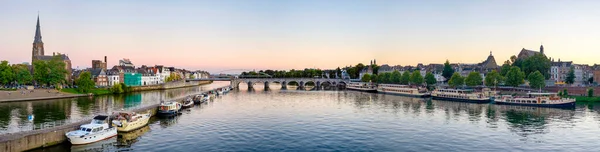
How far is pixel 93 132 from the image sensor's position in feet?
113

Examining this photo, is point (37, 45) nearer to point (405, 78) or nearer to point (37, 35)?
point (37, 35)

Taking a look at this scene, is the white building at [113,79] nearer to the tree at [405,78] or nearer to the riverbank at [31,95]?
the riverbank at [31,95]

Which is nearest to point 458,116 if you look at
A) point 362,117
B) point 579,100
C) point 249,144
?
Result: point 362,117

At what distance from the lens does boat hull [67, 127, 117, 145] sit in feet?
108

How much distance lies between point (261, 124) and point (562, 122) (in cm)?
3495

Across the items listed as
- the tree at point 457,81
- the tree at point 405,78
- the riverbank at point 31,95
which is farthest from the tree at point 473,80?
the riverbank at point 31,95

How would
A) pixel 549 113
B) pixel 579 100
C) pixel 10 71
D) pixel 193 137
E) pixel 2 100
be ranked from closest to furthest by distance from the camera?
pixel 193 137 → pixel 549 113 → pixel 2 100 → pixel 579 100 → pixel 10 71

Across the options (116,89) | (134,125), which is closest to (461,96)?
(134,125)

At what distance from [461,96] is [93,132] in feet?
219

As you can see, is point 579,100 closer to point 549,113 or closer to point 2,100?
point 549,113

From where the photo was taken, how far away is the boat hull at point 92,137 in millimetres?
33062

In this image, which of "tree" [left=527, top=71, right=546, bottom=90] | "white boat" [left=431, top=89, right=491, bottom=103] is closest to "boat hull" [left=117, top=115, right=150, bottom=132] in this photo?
"white boat" [left=431, top=89, right=491, bottom=103]

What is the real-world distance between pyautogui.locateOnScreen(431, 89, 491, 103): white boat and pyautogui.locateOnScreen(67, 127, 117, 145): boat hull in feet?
206

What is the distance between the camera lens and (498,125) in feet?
155
